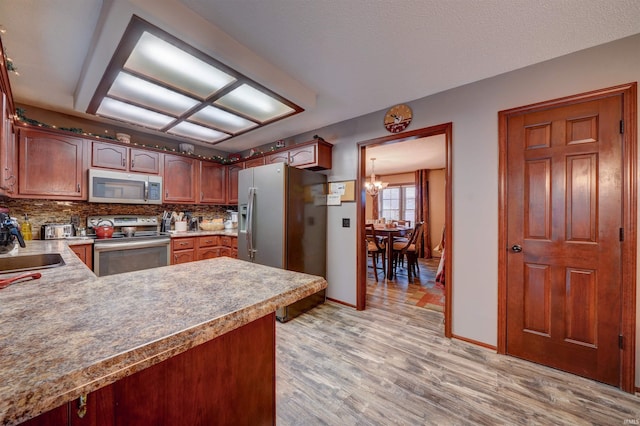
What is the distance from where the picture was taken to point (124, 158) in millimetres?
3115

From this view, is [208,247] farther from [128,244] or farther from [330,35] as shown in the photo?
[330,35]

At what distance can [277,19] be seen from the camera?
1.52 m

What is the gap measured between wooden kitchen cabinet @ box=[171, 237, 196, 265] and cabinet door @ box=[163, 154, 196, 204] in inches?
26.7

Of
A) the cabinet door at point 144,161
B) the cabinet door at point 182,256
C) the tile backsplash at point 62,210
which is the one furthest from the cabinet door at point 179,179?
the cabinet door at point 182,256

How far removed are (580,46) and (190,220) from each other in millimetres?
4879

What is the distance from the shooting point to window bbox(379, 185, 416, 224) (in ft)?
22.9

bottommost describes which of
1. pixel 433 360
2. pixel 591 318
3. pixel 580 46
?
pixel 433 360

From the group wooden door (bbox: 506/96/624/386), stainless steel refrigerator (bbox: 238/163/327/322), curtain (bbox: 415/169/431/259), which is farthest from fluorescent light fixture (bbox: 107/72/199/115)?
curtain (bbox: 415/169/431/259)

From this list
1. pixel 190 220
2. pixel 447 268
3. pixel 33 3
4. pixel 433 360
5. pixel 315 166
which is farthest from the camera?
pixel 190 220

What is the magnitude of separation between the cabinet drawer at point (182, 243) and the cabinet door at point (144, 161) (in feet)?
3.41

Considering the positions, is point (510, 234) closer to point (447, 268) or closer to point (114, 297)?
point (447, 268)

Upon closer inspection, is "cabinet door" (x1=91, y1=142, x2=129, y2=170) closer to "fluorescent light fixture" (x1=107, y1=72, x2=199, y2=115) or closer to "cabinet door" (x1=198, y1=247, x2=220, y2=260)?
"fluorescent light fixture" (x1=107, y1=72, x2=199, y2=115)

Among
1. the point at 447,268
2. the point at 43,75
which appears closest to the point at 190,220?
the point at 43,75

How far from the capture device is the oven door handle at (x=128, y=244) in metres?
2.64
